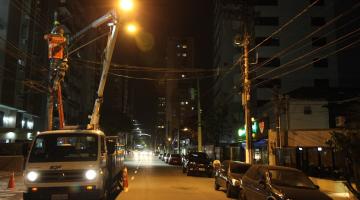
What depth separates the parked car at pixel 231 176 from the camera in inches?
695

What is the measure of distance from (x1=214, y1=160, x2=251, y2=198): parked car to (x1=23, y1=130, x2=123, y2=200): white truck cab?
613 cm

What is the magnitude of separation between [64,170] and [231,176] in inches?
318

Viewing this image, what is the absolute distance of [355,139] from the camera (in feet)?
60.3

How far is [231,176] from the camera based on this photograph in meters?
18.4

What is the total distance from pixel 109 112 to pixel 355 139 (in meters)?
57.3

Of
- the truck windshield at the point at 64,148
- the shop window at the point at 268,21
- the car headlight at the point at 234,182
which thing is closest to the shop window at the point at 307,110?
the shop window at the point at 268,21

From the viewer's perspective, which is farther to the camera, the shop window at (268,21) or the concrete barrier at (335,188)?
the shop window at (268,21)

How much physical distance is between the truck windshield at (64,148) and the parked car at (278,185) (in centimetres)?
486

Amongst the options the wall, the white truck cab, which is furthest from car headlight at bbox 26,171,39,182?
the wall

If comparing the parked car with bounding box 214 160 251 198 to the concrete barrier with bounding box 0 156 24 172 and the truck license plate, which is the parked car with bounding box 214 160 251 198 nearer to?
the truck license plate

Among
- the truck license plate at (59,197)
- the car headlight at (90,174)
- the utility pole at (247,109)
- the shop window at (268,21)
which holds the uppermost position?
the shop window at (268,21)

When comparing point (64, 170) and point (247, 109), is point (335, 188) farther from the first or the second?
point (64, 170)

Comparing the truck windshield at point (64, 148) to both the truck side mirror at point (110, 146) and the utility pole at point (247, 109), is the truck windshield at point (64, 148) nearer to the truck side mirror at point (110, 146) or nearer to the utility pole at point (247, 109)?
the truck side mirror at point (110, 146)

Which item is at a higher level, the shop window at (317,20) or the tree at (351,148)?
the shop window at (317,20)
